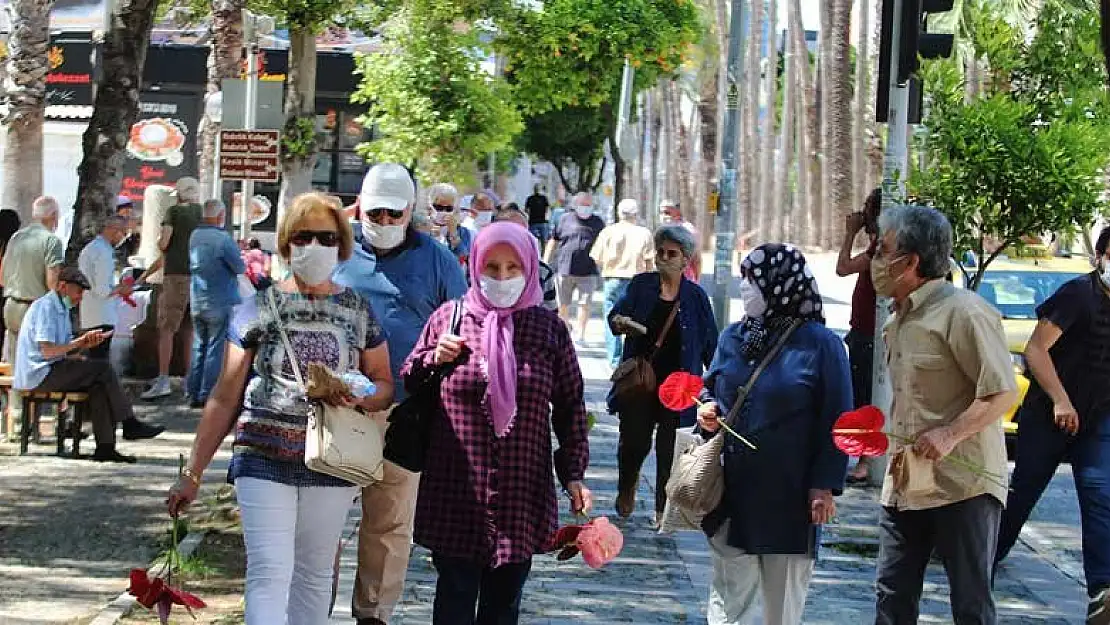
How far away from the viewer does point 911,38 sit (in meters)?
11.1

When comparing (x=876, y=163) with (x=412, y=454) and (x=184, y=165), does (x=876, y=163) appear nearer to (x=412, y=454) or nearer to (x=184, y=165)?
(x=184, y=165)

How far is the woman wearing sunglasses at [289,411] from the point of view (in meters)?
5.92

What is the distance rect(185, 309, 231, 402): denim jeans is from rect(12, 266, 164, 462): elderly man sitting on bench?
280 cm

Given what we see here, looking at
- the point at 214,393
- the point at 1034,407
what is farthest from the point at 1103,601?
the point at 214,393

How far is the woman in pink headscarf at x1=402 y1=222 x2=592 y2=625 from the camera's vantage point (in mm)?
5688

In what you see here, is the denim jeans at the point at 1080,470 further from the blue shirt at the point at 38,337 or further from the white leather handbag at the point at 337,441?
the blue shirt at the point at 38,337

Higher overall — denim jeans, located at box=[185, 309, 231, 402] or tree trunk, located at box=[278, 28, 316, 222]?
tree trunk, located at box=[278, 28, 316, 222]

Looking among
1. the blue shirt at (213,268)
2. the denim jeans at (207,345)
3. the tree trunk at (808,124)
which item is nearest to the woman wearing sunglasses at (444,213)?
the blue shirt at (213,268)

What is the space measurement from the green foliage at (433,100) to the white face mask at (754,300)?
2355 cm

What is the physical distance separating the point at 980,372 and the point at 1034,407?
83.2 inches

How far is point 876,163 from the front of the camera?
29781 millimetres

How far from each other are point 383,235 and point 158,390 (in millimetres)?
9625

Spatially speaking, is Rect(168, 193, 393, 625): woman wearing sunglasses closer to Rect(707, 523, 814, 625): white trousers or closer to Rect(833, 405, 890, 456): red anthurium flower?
Rect(707, 523, 814, 625): white trousers

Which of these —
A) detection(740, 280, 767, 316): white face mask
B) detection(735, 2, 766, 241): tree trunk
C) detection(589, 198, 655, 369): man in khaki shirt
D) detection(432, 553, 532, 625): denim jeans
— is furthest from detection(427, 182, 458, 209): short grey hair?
detection(735, 2, 766, 241): tree trunk
